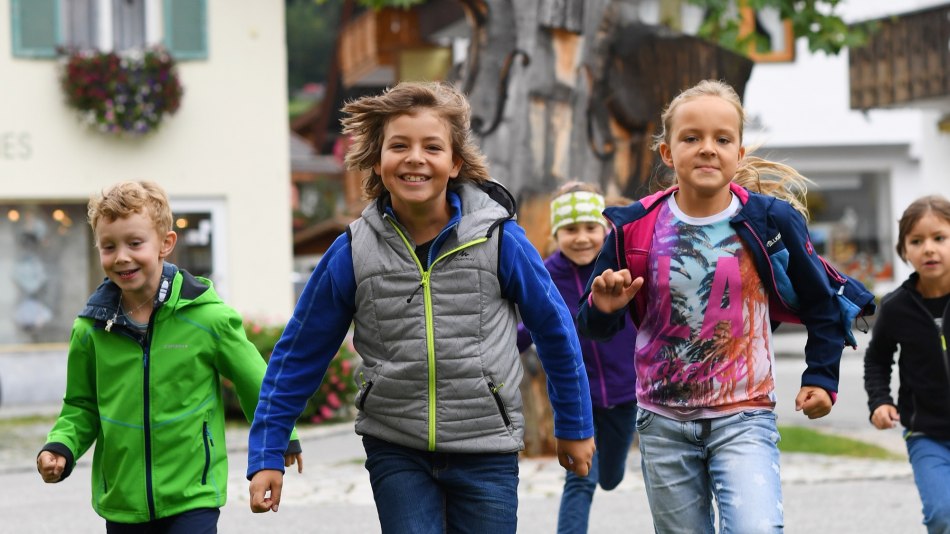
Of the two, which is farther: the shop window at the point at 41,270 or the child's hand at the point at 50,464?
the shop window at the point at 41,270

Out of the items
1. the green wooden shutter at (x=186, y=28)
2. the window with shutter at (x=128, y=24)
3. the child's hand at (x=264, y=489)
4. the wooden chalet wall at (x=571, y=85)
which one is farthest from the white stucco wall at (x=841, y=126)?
the child's hand at (x=264, y=489)

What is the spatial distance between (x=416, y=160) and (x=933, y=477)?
2381 millimetres

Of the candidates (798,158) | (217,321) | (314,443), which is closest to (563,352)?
(217,321)

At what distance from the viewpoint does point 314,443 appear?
1262cm

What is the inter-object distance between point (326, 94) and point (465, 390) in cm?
3754

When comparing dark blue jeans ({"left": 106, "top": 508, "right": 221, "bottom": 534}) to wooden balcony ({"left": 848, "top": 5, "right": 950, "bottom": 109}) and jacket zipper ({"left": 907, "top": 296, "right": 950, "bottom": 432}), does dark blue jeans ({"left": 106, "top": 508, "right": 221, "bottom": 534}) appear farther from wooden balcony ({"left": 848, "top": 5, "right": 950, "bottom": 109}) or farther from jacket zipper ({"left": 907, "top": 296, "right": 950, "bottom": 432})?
wooden balcony ({"left": 848, "top": 5, "right": 950, "bottom": 109})

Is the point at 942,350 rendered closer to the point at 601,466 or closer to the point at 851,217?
the point at 601,466

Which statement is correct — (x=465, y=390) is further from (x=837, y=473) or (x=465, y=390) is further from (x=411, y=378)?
(x=837, y=473)

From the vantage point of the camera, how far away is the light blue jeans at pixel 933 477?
5215mm

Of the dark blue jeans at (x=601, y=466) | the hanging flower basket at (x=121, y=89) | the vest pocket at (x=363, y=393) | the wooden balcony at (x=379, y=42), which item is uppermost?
the wooden balcony at (x=379, y=42)

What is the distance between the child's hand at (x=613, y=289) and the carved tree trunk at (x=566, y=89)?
19.9 ft

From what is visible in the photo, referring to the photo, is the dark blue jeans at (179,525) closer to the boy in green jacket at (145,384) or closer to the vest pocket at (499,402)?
the boy in green jacket at (145,384)

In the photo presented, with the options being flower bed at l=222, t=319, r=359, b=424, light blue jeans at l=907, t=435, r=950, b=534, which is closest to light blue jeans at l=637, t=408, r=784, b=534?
light blue jeans at l=907, t=435, r=950, b=534

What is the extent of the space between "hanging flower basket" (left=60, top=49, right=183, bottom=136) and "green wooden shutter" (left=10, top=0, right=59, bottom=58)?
0.31 metres
